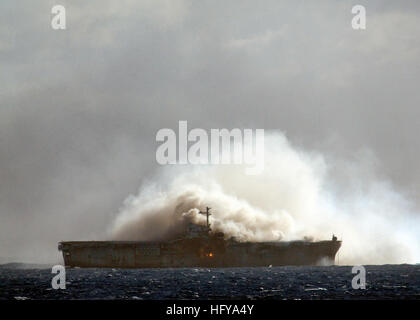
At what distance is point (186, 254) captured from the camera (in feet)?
375

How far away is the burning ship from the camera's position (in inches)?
4498

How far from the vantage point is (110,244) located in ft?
380

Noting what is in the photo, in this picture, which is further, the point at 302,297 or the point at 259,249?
the point at 259,249

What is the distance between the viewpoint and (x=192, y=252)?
114m

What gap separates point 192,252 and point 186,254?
1.12 meters

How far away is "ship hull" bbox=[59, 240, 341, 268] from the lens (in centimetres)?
11425

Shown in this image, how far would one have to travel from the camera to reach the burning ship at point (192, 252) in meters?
114
